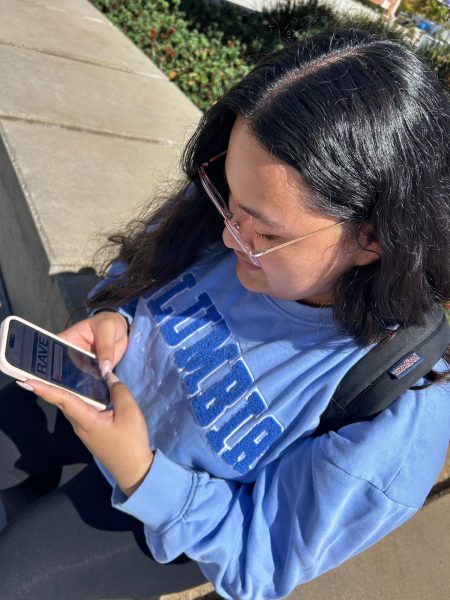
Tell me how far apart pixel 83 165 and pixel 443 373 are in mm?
2360

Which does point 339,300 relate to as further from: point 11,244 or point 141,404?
point 11,244

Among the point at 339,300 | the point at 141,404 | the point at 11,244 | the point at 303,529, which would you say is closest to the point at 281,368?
the point at 339,300

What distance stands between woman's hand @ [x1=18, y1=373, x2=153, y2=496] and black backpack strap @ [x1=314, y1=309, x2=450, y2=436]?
0.45 m

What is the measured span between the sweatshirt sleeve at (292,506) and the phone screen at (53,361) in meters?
0.28

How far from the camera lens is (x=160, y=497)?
1.32 m

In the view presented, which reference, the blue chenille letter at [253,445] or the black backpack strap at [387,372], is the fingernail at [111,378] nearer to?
the blue chenille letter at [253,445]

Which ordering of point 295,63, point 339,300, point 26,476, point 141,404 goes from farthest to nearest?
point 26,476 → point 141,404 → point 339,300 → point 295,63

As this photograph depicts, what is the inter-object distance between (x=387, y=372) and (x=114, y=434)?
66 cm

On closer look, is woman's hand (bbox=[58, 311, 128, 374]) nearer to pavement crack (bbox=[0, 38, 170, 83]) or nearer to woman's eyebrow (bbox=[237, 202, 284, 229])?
woman's eyebrow (bbox=[237, 202, 284, 229])

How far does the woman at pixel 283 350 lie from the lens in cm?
112

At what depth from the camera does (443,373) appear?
4.18 feet

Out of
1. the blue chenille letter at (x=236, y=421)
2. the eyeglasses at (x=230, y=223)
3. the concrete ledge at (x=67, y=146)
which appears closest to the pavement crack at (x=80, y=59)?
the concrete ledge at (x=67, y=146)

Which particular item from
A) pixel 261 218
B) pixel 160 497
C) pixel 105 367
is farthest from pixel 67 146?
pixel 160 497

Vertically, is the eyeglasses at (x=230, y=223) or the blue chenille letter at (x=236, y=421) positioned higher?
the eyeglasses at (x=230, y=223)
